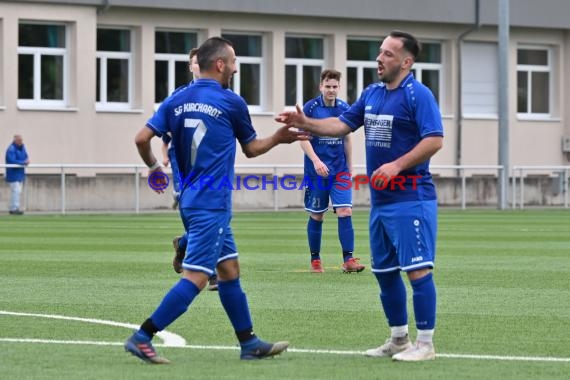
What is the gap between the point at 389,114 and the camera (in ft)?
29.7

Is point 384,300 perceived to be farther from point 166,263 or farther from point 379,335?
point 166,263

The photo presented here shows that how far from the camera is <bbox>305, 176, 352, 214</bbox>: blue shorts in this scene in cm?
1605

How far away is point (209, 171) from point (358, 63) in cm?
3636

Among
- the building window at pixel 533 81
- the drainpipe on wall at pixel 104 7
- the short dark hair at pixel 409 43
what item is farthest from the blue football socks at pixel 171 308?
the building window at pixel 533 81

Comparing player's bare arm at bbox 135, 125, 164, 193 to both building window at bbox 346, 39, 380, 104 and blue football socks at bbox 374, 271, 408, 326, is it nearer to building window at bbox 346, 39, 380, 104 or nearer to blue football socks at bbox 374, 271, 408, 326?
blue football socks at bbox 374, 271, 408, 326

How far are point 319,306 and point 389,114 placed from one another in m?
3.40

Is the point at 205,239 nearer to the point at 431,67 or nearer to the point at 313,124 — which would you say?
the point at 313,124

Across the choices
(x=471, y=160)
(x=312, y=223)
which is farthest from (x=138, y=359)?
(x=471, y=160)

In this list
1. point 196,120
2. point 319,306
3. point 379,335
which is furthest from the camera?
point 319,306

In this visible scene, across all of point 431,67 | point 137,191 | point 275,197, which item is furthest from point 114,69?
point 431,67

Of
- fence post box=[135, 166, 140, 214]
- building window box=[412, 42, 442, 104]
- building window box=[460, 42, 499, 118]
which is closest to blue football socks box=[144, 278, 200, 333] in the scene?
fence post box=[135, 166, 140, 214]

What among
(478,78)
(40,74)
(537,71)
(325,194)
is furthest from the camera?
(537,71)

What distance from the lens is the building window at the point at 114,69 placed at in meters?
40.9

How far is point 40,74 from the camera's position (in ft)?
130
